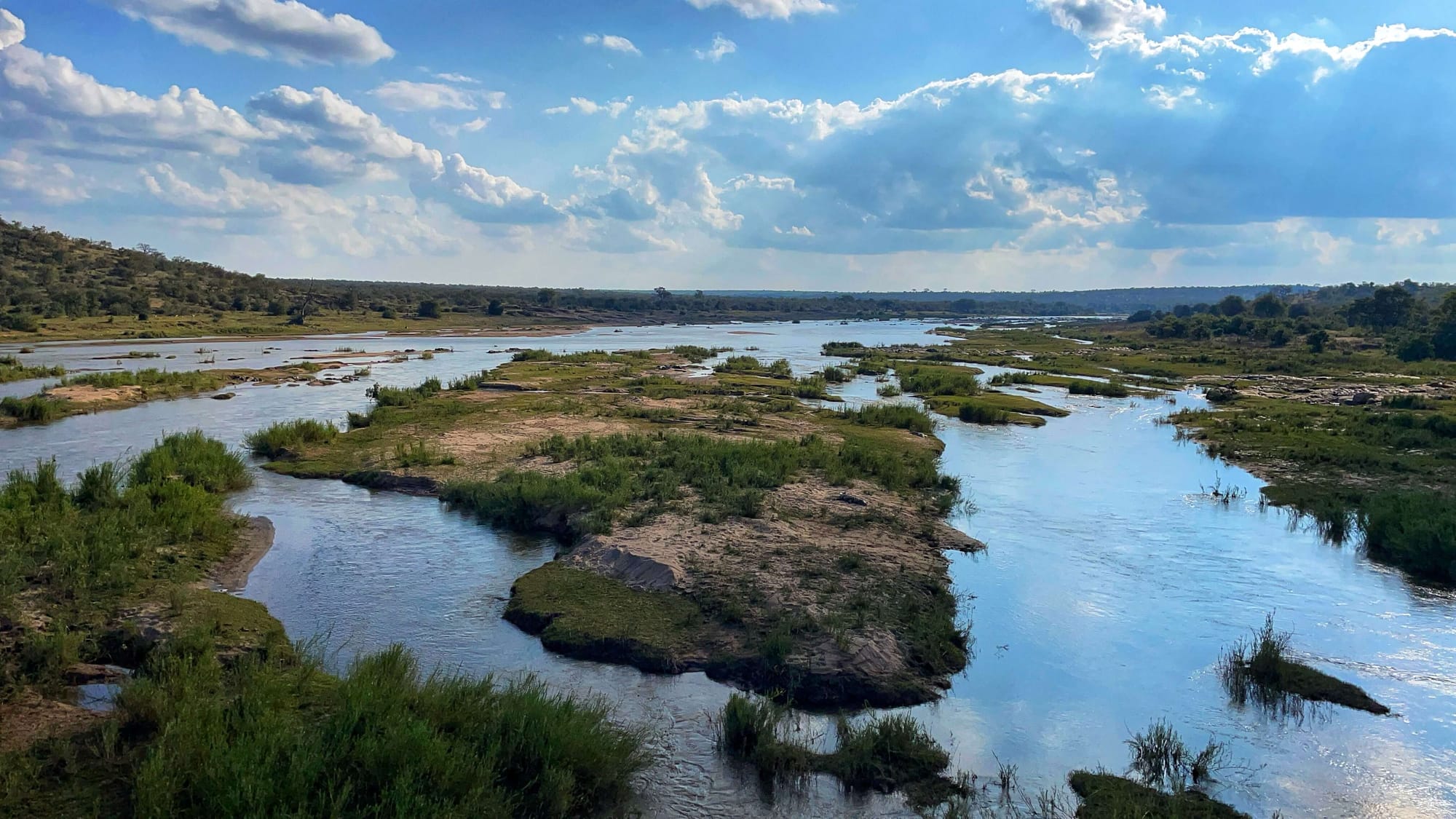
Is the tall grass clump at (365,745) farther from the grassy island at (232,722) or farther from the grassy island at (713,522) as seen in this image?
the grassy island at (713,522)

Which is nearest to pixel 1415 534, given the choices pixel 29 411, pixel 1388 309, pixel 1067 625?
pixel 1067 625

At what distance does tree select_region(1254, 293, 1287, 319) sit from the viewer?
112 m

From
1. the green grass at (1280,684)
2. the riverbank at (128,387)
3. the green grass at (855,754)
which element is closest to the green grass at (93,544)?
the green grass at (855,754)

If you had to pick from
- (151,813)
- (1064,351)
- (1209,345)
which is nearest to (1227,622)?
(151,813)

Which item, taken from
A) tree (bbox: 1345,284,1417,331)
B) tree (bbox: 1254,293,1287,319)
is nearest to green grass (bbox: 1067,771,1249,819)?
tree (bbox: 1345,284,1417,331)

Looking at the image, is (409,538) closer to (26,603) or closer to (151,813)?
(26,603)

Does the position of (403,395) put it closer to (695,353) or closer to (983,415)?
(983,415)

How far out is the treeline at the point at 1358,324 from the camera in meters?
59.6

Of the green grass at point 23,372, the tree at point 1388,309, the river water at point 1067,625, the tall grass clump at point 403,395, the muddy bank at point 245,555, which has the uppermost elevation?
the tree at point 1388,309

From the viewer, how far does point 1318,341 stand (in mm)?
70250

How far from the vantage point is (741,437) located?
92.4 ft

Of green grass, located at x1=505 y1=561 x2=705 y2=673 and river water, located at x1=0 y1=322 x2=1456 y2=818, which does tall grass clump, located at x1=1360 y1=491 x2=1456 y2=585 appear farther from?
green grass, located at x1=505 y1=561 x2=705 y2=673

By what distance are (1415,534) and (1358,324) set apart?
91.4 metres

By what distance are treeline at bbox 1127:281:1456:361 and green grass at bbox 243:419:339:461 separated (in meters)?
65.9
